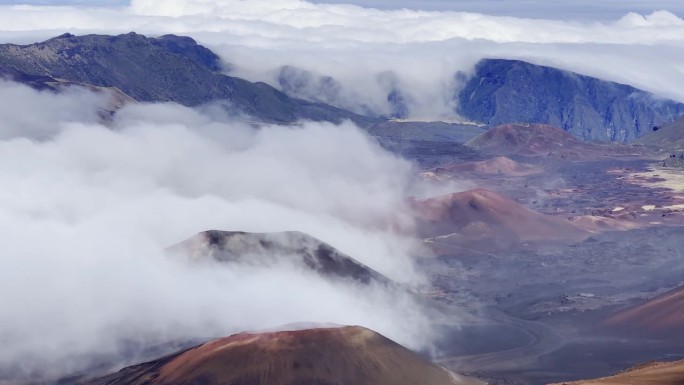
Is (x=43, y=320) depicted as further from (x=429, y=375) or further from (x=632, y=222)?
(x=632, y=222)

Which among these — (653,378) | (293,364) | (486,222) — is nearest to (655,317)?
(653,378)

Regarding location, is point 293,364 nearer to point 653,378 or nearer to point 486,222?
point 653,378

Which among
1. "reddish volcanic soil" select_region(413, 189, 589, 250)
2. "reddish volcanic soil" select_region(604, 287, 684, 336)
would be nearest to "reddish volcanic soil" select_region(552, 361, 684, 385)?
"reddish volcanic soil" select_region(604, 287, 684, 336)

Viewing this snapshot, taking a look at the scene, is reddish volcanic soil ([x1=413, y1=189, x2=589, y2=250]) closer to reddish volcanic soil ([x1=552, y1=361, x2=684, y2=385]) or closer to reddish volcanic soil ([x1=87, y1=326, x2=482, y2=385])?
reddish volcanic soil ([x1=87, y1=326, x2=482, y2=385])

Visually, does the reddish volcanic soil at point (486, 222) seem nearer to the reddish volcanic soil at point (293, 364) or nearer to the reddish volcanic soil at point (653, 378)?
the reddish volcanic soil at point (293, 364)

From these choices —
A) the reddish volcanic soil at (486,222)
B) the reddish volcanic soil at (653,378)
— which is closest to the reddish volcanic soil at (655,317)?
the reddish volcanic soil at (653,378)
